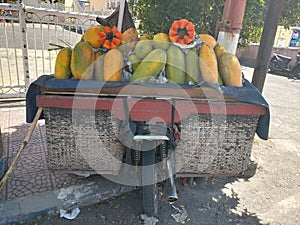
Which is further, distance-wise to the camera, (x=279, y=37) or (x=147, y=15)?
(x=279, y=37)

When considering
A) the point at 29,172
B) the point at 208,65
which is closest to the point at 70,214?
the point at 29,172

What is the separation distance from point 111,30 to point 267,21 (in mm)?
2032

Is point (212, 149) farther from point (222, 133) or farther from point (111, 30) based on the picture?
point (111, 30)

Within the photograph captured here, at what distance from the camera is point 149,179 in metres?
1.97

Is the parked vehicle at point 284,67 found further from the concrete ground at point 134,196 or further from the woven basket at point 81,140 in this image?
the woven basket at point 81,140

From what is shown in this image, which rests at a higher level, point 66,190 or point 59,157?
point 59,157

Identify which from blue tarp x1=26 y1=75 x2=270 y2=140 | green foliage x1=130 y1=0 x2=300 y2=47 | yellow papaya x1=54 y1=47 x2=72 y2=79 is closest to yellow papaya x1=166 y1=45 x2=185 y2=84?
blue tarp x1=26 y1=75 x2=270 y2=140

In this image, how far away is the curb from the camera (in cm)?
208

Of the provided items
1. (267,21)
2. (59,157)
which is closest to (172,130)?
(59,157)

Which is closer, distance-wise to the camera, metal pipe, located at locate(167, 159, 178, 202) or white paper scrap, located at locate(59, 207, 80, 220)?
metal pipe, located at locate(167, 159, 178, 202)

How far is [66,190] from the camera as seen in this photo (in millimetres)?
2389

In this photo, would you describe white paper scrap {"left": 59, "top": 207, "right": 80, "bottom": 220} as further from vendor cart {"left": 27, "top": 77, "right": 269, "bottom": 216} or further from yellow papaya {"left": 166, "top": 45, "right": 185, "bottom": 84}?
yellow papaya {"left": 166, "top": 45, "right": 185, "bottom": 84}

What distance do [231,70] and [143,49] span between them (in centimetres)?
66

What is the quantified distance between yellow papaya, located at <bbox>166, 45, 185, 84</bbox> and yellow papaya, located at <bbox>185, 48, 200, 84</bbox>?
0.03 meters
